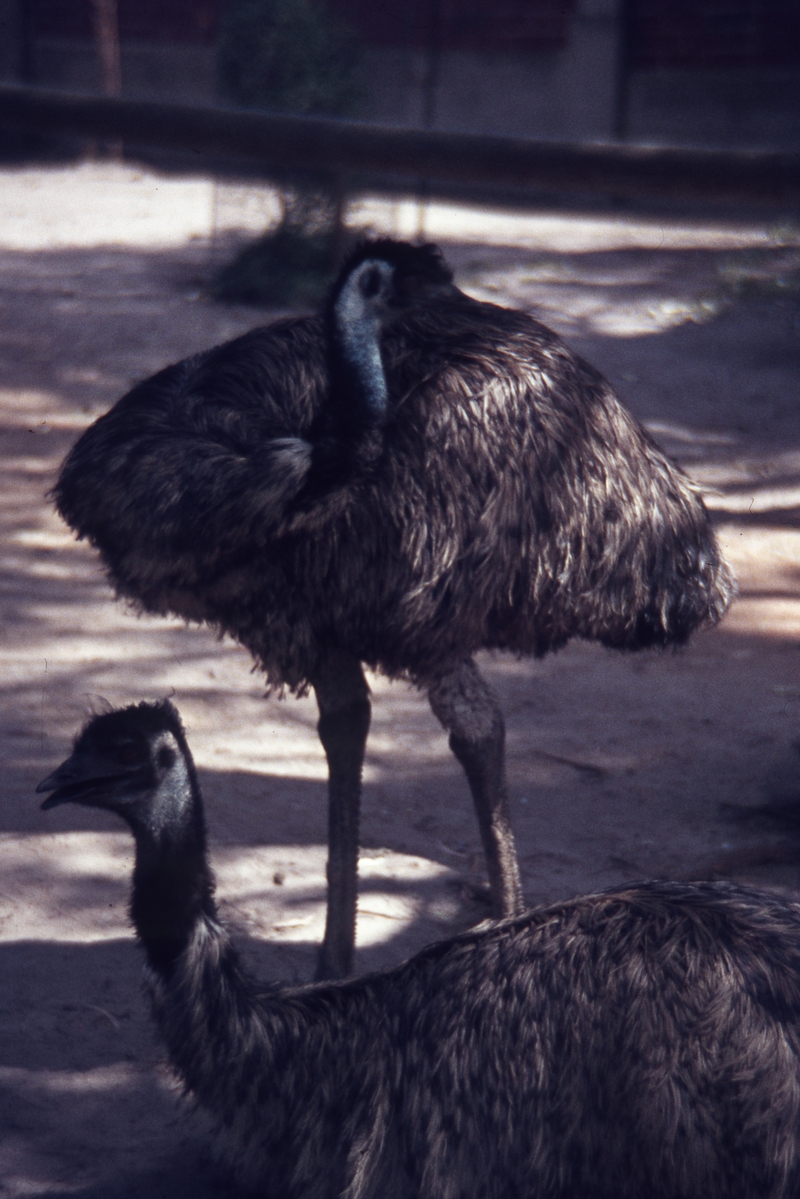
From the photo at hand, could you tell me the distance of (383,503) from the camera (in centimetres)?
260

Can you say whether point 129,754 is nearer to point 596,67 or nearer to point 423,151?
point 423,151

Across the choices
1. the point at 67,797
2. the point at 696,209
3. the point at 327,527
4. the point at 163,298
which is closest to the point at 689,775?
the point at 327,527

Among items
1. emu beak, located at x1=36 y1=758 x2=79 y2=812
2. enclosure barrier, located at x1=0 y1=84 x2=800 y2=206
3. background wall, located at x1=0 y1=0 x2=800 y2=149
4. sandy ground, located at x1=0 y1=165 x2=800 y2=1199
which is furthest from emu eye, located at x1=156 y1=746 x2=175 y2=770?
background wall, located at x1=0 y1=0 x2=800 y2=149

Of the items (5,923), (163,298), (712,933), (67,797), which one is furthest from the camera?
(163,298)

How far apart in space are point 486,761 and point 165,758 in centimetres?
92

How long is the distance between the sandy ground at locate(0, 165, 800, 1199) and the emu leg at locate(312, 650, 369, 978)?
14 centimetres

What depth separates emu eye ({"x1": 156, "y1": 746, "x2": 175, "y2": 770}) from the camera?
2518mm

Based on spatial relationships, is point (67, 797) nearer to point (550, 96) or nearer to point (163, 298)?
point (163, 298)

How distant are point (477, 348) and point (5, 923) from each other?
161 centimetres

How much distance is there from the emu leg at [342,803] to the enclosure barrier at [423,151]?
4.19ft

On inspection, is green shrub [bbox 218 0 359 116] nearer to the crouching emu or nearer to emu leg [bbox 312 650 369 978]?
emu leg [bbox 312 650 369 978]

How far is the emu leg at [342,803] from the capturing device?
9.80ft

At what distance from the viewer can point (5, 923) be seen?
320 cm

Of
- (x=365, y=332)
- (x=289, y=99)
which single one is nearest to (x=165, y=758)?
(x=365, y=332)
